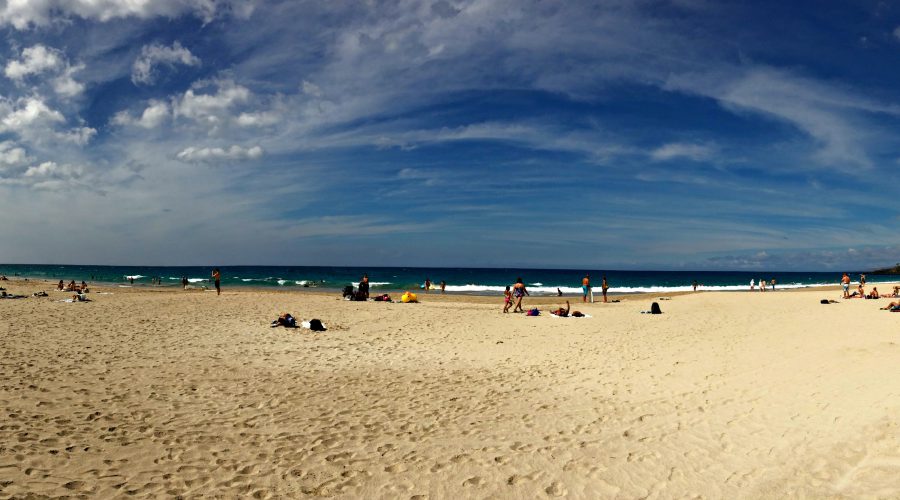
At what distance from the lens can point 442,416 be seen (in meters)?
7.75

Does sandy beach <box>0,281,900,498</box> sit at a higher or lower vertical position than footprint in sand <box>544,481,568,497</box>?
higher

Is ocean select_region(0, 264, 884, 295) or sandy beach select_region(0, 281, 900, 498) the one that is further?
ocean select_region(0, 264, 884, 295)

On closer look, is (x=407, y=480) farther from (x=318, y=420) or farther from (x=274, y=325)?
(x=274, y=325)

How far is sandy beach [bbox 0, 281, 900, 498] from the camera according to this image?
5469 millimetres

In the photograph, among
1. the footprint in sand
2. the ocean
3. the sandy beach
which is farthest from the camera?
the ocean

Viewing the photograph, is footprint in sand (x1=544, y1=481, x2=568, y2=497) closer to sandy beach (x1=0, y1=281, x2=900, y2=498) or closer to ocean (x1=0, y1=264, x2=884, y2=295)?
sandy beach (x1=0, y1=281, x2=900, y2=498)

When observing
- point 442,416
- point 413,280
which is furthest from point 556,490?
point 413,280

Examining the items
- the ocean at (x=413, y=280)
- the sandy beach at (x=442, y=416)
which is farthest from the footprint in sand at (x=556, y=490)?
the ocean at (x=413, y=280)

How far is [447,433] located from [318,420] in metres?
1.94

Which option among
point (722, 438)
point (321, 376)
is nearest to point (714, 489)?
point (722, 438)

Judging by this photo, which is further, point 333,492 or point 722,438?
point 722,438

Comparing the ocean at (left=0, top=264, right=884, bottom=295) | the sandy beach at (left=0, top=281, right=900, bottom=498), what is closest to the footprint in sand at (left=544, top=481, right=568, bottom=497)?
the sandy beach at (left=0, top=281, right=900, bottom=498)

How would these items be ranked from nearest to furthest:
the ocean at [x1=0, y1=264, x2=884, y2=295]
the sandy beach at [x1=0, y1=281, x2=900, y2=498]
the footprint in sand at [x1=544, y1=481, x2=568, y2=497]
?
the footprint in sand at [x1=544, y1=481, x2=568, y2=497] → the sandy beach at [x1=0, y1=281, x2=900, y2=498] → the ocean at [x1=0, y1=264, x2=884, y2=295]

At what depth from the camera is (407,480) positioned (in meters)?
5.52
